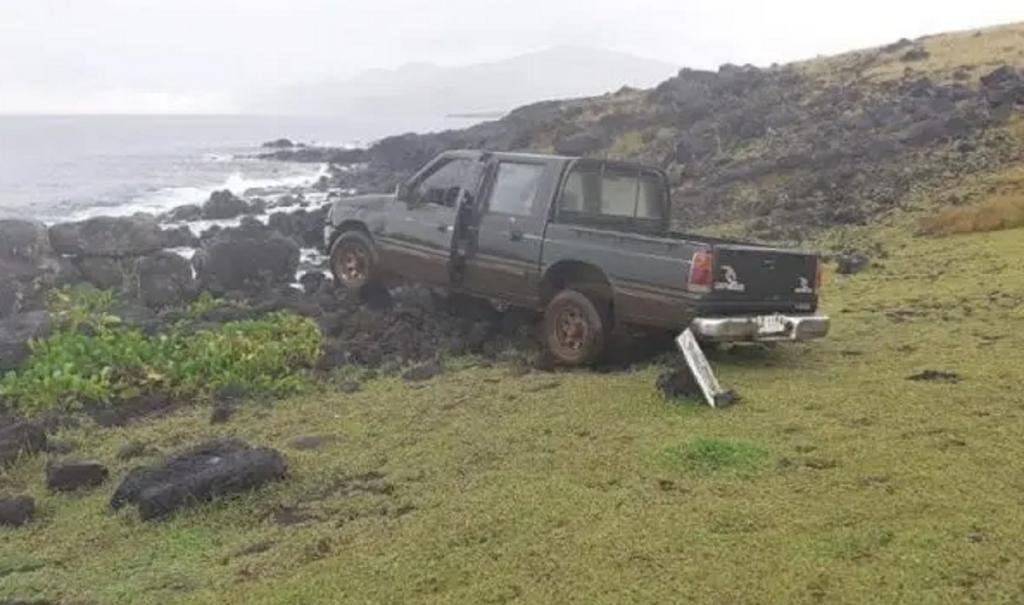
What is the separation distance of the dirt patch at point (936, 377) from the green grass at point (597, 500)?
13 centimetres

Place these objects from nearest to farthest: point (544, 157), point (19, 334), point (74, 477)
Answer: point (74, 477) → point (544, 157) → point (19, 334)

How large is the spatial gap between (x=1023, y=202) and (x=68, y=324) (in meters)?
14.7

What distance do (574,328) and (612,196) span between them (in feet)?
5.55

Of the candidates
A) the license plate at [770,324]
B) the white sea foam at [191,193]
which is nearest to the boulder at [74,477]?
the license plate at [770,324]

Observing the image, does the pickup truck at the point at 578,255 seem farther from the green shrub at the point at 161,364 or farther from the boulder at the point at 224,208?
the boulder at the point at 224,208

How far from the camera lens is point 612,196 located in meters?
11.1

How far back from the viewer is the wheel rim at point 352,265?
43.6 feet

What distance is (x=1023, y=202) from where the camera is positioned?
58.0 ft

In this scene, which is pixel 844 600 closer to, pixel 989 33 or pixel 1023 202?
pixel 1023 202

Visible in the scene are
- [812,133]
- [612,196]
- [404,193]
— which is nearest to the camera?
[612,196]

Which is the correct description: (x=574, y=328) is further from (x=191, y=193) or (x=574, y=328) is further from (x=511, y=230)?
(x=191, y=193)

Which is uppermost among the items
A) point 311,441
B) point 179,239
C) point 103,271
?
point 311,441

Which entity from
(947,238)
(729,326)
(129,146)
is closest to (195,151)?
(129,146)

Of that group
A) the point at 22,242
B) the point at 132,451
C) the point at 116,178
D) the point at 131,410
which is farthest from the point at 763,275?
the point at 116,178
